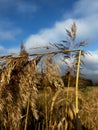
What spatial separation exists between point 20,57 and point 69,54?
1.45 feet

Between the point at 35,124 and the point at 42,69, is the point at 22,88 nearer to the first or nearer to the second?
the point at 42,69

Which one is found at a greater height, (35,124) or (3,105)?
(3,105)

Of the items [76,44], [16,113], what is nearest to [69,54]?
[76,44]

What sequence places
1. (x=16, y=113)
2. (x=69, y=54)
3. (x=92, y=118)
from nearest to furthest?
(x=69, y=54), (x=16, y=113), (x=92, y=118)

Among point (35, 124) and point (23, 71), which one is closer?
point (23, 71)

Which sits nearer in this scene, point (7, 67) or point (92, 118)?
point (7, 67)

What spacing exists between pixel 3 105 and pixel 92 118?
7.04ft

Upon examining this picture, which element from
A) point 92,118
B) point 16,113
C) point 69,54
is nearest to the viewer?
point 69,54

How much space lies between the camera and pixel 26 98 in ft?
9.23

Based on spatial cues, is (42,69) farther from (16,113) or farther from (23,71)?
(16,113)

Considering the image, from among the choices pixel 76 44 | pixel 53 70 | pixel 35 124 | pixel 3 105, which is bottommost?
pixel 35 124

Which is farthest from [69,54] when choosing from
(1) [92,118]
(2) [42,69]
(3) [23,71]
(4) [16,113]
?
(1) [92,118]

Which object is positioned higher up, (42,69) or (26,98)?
(42,69)

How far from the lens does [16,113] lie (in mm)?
2855
